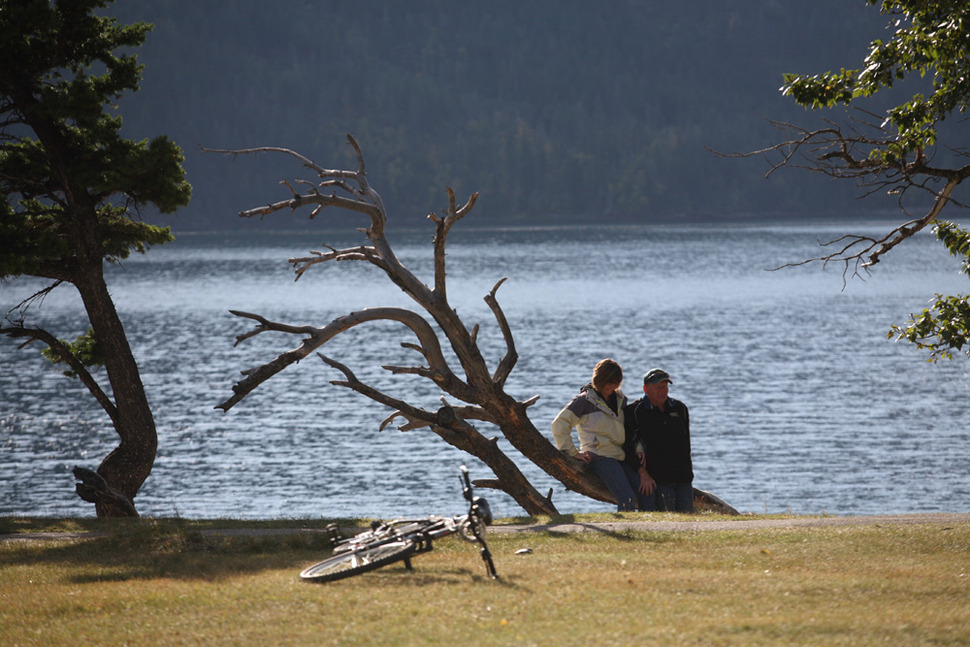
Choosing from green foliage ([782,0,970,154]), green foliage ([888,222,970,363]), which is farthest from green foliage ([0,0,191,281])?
green foliage ([888,222,970,363])

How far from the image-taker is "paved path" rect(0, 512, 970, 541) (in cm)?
1045

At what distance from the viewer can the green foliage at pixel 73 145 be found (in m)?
15.2

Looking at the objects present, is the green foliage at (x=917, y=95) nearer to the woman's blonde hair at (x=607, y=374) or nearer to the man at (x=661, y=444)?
the man at (x=661, y=444)

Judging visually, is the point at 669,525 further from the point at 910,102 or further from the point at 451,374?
the point at 910,102

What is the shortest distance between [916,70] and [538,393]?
2925 centimetres

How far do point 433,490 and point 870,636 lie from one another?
21.2m

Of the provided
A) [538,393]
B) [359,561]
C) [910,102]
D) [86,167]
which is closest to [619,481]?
[359,561]

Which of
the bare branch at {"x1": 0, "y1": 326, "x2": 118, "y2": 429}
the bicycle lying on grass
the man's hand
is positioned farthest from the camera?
the bare branch at {"x1": 0, "y1": 326, "x2": 118, "y2": 429}

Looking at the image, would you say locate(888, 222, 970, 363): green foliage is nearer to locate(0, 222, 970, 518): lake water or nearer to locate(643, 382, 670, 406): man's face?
locate(643, 382, 670, 406): man's face

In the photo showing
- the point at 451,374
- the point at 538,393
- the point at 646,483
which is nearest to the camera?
the point at 646,483

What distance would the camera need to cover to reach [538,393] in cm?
3925

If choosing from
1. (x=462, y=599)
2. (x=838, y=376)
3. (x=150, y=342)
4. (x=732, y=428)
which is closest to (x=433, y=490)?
(x=732, y=428)

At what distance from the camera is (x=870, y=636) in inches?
248

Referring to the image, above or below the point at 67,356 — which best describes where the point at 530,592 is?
below
